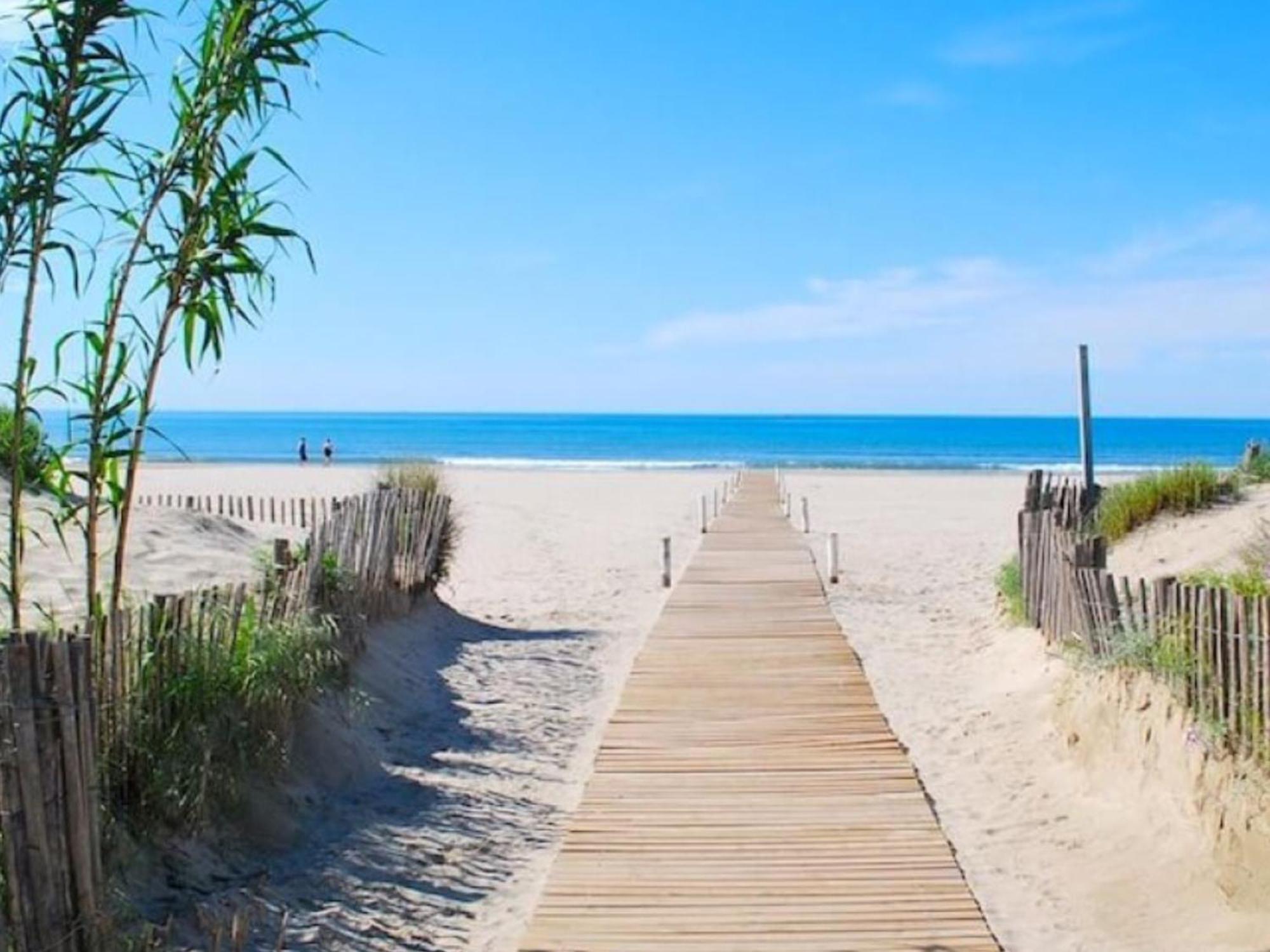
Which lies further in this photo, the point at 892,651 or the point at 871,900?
the point at 892,651

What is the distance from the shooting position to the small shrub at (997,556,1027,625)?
10.9 m

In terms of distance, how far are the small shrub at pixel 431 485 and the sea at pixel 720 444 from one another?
876 inches

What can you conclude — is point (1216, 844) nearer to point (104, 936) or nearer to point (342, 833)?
point (342, 833)

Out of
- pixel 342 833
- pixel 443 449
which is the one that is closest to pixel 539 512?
pixel 342 833

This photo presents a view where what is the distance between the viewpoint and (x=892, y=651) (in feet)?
37.1

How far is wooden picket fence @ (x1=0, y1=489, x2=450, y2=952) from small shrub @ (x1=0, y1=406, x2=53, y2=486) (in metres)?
0.65

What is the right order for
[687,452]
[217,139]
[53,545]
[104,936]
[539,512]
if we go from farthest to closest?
[687,452], [539,512], [53,545], [217,139], [104,936]

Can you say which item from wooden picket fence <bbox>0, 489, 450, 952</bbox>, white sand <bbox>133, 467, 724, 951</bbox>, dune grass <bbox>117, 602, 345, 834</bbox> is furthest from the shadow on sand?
wooden picket fence <bbox>0, 489, 450, 952</bbox>

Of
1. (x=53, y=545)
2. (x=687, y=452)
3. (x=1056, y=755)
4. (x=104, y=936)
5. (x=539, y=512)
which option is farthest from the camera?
(x=687, y=452)

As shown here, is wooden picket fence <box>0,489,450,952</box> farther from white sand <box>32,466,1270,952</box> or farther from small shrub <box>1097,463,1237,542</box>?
small shrub <box>1097,463,1237,542</box>

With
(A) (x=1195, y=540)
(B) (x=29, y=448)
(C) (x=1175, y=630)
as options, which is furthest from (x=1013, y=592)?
(B) (x=29, y=448)

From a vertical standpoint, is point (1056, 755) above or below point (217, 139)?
below

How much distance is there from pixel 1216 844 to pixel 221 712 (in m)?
4.12

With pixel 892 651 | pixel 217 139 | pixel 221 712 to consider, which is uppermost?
pixel 217 139
